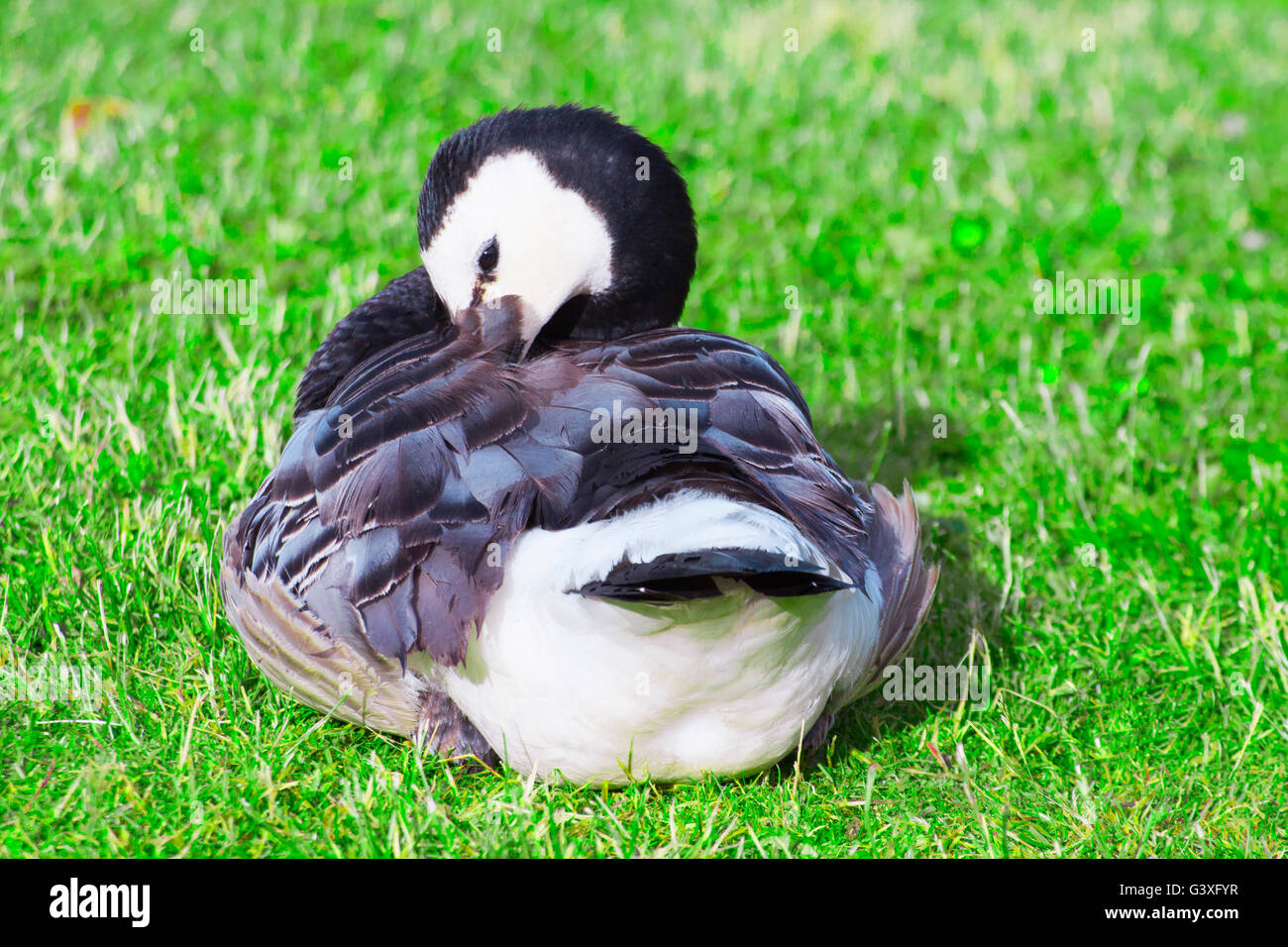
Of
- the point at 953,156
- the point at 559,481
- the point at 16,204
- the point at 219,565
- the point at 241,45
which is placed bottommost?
the point at 219,565

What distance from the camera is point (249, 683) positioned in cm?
351

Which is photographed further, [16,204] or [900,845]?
[16,204]

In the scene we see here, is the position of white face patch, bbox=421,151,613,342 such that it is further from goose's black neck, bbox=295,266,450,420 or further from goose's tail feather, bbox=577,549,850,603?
goose's tail feather, bbox=577,549,850,603

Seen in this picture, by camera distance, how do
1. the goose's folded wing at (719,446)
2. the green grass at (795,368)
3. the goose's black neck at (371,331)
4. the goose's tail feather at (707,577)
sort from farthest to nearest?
1. the goose's black neck at (371,331)
2. the green grass at (795,368)
3. the goose's folded wing at (719,446)
4. the goose's tail feather at (707,577)

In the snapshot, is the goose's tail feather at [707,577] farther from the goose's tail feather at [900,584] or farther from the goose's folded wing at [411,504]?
the goose's tail feather at [900,584]

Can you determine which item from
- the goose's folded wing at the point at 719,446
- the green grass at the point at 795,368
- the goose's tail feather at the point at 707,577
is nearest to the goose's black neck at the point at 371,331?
the green grass at the point at 795,368

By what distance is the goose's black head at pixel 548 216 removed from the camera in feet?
12.1

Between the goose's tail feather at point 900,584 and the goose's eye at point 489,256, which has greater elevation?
the goose's eye at point 489,256

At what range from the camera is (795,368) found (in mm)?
5391

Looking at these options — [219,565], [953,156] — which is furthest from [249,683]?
[953,156]

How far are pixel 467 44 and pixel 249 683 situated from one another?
5.03 metres

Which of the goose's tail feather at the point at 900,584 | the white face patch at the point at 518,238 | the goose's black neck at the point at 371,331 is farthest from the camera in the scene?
the goose's black neck at the point at 371,331

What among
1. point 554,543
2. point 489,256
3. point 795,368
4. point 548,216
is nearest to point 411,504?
point 554,543

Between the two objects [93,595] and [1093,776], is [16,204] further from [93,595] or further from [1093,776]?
[1093,776]
